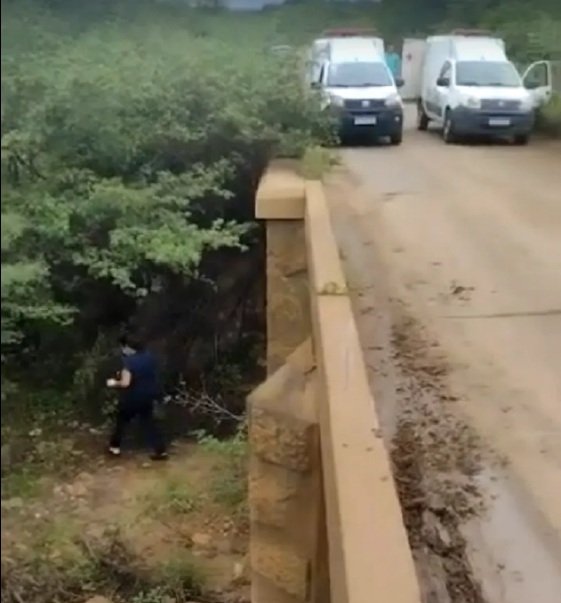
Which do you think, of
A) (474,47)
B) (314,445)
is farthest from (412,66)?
(314,445)

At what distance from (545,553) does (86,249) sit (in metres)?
0.76

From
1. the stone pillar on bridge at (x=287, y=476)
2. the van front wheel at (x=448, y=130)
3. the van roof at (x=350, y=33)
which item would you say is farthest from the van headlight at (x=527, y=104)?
the stone pillar on bridge at (x=287, y=476)

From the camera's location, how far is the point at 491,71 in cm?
198

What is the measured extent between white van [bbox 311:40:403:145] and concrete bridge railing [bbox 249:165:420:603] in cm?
17

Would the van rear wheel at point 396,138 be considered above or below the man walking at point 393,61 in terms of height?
below

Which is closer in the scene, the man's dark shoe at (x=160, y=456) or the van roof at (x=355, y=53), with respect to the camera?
the van roof at (x=355, y=53)

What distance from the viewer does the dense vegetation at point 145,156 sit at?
0.61 metres

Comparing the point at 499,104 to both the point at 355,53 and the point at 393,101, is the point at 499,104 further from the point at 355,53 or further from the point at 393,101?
the point at 355,53

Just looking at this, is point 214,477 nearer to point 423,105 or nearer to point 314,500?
point 314,500

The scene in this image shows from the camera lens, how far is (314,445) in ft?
5.79

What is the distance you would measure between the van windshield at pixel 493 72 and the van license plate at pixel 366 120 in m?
0.17

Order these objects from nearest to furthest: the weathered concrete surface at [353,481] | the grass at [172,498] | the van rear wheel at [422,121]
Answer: the weathered concrete surface at [353,481]
the van rear wheel at [422,121]
the grass at [172,498]

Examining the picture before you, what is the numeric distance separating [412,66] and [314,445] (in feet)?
1.89

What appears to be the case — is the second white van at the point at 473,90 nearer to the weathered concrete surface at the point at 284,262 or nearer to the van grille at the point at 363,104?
the van grille at the point at 363,104
